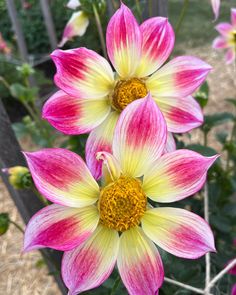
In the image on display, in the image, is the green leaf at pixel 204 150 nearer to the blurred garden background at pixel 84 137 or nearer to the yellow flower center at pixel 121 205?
the blurred garden background at pixel 84 137

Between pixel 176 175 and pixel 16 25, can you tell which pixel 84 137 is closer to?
pixel 176 175

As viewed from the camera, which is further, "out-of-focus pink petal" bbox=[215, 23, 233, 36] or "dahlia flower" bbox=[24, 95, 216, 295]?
"out-of-focus pink petal" bbox=[215, 23, 233, 36]

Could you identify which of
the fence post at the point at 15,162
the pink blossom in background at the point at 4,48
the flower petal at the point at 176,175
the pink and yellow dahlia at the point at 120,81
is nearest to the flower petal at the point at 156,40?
the pink and yellow dahlia at the point at 120,81

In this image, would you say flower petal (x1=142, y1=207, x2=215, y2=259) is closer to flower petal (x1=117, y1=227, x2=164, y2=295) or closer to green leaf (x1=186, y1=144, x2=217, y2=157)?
flower petal (x1=117, y1=227, x2=164, y2=295)

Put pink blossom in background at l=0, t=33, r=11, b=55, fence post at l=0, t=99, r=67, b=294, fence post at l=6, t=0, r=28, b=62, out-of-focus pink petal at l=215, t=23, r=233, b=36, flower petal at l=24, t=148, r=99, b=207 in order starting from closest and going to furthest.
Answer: flower petal at l=24, t=148, r=99, b=207, fence post at l=0, t=99, r=67, b=294, out-of-focus pink petal at l=215, t=23, r=233, b=36, fence post at l=6, t=0, r=28, b=62, pink blossom in background at l=0, t=33, r=11, b=55

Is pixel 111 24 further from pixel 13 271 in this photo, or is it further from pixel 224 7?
pixel 224 7

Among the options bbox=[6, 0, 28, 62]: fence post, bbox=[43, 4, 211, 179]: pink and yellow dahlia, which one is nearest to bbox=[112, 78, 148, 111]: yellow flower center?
bbox=[43, 4, 211, 179]: pink and yellow dahlia

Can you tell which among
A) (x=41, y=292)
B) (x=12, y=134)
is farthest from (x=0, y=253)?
(x=12, y=134)
